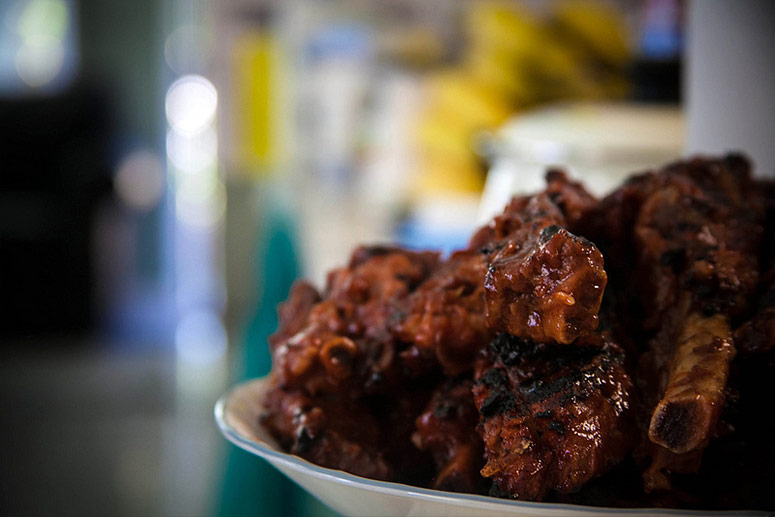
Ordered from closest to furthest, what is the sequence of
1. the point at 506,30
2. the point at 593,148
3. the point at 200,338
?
the point at 593,148
the point at 506,30
the point at 200,338

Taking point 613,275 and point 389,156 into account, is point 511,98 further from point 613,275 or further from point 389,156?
point 613,275

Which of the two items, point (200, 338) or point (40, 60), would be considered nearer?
point (200, 338)

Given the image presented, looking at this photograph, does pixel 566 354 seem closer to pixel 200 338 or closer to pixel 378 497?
pixel 378 497

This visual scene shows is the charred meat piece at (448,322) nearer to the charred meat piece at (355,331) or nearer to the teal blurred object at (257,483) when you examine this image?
the charred meat piece at (355,331)

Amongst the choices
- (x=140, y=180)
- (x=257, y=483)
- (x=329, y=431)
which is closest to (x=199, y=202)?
(x=140, y=180)

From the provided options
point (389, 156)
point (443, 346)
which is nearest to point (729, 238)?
point (443, 346)

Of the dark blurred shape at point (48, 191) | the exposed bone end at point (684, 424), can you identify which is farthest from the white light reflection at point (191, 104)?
the exposed bone end at point (684, 424)
